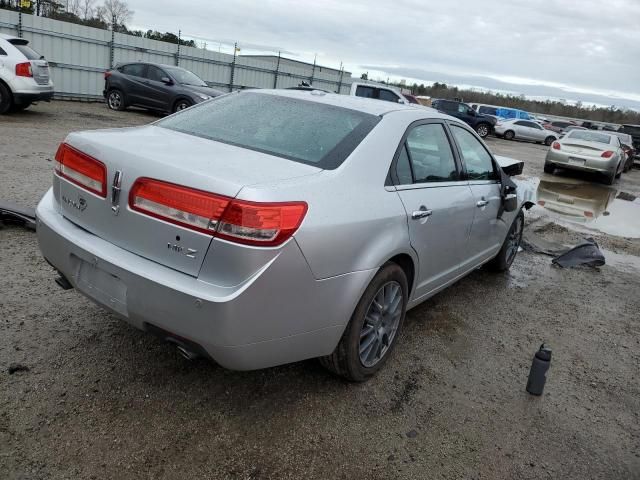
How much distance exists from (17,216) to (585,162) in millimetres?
14490

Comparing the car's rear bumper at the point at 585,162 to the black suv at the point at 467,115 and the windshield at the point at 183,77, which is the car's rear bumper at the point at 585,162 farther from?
the black suv at the point at 467,115

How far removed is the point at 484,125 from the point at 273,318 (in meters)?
28.0

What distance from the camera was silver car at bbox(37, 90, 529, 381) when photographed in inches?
88.8

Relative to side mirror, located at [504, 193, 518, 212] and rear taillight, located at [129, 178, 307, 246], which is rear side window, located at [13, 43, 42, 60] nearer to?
side mirror, located at [504, 193, 518, 212]

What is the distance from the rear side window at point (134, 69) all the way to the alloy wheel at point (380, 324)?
14.4 metres

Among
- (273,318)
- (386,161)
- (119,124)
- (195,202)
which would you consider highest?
(386,161)

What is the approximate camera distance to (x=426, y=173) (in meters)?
3.46

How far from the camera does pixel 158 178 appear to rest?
7.77ft

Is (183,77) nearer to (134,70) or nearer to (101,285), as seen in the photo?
(134,70)

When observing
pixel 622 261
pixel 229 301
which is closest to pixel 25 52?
pixel 229 301

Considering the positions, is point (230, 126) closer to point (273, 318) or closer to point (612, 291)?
point (273, 318)

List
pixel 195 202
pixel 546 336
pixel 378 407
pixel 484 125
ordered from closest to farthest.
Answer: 1. pixel 195 202
2. pixel 378 407
3. pixel 546 336
4. pixel 484 125

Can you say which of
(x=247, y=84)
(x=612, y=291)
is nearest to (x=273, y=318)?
(x=612, y=291)

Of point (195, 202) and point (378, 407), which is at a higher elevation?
point (195, 202)
